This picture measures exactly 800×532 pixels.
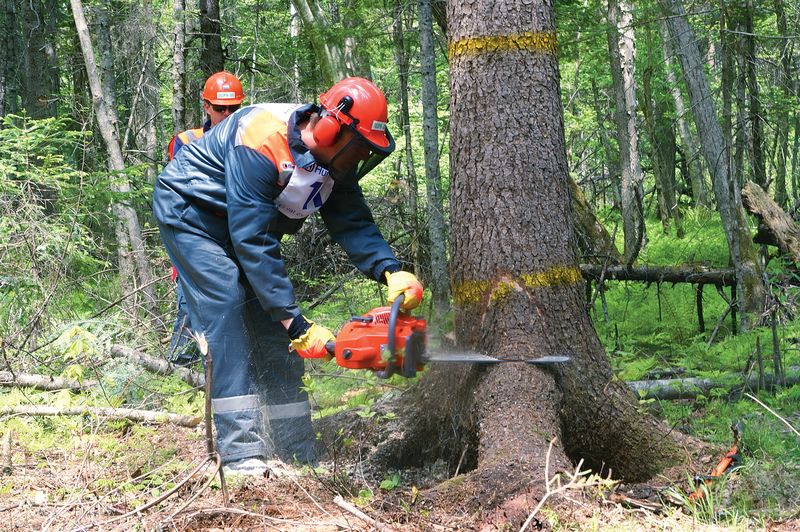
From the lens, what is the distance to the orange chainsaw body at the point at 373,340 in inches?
133

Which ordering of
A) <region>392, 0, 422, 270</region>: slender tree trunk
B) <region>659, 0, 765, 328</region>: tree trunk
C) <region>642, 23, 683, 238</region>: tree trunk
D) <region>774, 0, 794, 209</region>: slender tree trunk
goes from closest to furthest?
<region>659, 0, 765, 328</region>: tree trunk < <region>392, 0, 422, 270</region>: slender tree trunk < <region>774, 0, 794, 209</region>: slender tree trunk < <region>642, 23, 683, 238</region>: tree trunk

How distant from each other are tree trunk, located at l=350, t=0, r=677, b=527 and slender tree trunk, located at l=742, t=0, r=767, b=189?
3386 millimetres

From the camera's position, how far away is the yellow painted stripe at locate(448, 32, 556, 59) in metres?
3.46

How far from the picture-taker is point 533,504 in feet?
9.04

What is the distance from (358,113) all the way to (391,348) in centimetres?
120

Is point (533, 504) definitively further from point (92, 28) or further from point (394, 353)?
point (92, 28)

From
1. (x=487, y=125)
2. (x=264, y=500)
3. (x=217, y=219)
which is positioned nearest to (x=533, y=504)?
(x=264, y=500)

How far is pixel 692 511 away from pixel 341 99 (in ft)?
8.08

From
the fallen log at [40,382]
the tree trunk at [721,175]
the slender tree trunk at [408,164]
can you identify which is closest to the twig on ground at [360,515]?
the fallen log at [40,382]

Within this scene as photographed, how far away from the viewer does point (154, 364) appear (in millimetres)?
5617

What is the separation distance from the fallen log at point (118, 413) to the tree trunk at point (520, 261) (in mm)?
2059

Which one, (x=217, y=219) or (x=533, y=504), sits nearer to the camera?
(x=533, y=504)

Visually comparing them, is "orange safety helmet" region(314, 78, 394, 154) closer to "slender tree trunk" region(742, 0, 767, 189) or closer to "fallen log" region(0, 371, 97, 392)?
"fallen log" region(0, 371, 97, 392)

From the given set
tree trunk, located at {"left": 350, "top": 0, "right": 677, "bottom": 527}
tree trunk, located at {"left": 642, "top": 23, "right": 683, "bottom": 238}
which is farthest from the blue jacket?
tree trunk, located at {"left": 642, "top": 23, "right": 683, "bottom": 238}
